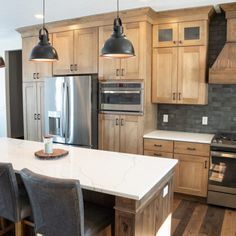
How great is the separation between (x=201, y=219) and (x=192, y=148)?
0.90 m

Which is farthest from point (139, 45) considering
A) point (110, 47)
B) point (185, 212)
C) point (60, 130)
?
point (185, 212)

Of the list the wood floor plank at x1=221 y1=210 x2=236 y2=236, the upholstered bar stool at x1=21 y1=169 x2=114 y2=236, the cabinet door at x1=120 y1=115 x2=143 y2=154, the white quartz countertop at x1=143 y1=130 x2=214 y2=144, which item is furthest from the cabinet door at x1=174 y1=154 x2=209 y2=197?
the upholstered bar stool at x1=21 y1=169 x2=114 y2=236

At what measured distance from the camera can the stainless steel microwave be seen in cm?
380

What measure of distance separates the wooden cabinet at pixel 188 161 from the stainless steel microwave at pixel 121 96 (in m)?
0.58

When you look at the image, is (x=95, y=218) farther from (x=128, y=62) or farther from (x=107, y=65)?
(x=107, y=65)

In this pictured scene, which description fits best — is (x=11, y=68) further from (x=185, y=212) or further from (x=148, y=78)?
(x=185, y=212)

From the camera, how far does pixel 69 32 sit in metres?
4.32

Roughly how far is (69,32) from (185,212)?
10.7 feet

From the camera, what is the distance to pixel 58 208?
1639 mm

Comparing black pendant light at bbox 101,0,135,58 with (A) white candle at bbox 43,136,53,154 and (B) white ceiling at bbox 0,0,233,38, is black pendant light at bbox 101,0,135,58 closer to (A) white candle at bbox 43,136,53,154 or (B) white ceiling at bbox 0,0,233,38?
(A) white candle at bbox 43,136,53,154

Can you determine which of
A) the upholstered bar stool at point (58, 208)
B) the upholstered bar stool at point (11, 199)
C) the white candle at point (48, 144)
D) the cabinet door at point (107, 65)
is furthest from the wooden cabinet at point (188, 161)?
the upholstered bar stool at point (11, 199)

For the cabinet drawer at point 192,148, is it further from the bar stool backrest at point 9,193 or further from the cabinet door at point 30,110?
the cabinet door at point 30,110

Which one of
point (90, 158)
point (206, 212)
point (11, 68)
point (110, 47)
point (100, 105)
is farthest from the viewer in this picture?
point (11, 68)

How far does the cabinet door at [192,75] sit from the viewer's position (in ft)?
12.0
